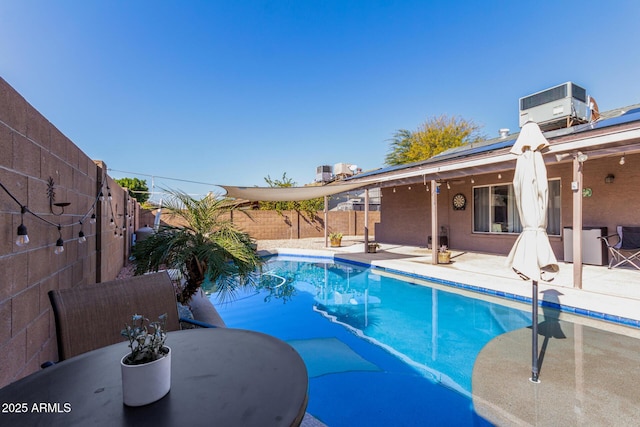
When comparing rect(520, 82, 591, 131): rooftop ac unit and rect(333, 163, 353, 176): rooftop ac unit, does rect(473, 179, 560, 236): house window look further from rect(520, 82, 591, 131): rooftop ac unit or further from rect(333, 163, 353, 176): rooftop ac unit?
rect(333, 163, 353, 176): rooftop ac unit

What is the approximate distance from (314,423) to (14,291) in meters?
1.90

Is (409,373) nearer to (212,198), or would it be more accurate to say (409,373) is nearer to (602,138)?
(212,198)

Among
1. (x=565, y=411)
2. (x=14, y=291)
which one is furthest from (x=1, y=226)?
(x=565, y=411)

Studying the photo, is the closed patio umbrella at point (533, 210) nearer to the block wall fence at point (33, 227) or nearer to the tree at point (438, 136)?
the block wall fence at point (33, 227)

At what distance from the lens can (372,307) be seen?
558cm

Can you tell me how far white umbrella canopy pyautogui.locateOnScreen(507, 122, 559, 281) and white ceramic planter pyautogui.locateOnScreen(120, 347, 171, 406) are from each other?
3.07 m

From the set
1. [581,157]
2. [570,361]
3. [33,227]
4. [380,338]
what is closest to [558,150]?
[581,157]

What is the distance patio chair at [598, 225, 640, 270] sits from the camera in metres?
6.10

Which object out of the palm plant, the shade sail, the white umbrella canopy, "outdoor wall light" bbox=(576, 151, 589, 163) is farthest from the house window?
the palm plant

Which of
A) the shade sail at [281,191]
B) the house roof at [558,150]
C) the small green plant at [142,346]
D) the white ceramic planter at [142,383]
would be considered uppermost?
the house roof at [558,150]

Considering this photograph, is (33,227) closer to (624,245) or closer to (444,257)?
(444,257)

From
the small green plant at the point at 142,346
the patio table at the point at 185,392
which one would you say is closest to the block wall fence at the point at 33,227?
the patio table at the point at 185,392

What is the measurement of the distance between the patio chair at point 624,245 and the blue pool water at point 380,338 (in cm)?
346

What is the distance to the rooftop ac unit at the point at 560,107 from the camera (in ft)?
30.0
